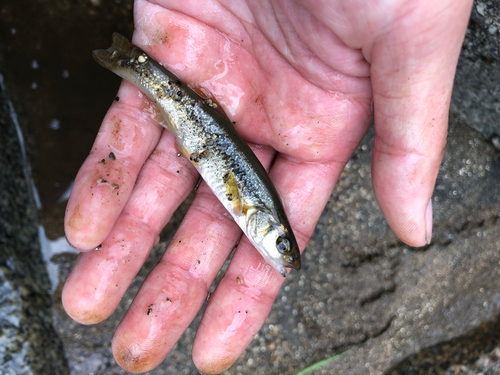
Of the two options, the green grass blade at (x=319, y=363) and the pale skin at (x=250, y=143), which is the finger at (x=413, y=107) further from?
the green grass blade at (x=319, y=363)

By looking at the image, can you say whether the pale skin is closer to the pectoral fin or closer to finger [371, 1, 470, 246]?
finger [371, 1, 470, 246]

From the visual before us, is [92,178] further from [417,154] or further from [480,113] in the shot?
[480,113]

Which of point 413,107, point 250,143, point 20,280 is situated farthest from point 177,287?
point 413,107

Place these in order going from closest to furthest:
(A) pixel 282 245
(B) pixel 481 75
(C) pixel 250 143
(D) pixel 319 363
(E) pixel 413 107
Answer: (E) pixel 413 107, (A) pixel 282 245, (C) pixel 250 143, (B) pixel 481 75, (D) pixel 319 363

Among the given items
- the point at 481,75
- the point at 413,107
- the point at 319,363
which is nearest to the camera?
the point at 413,107

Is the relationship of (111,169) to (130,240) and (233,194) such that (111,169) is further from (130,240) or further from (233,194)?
(233,194)

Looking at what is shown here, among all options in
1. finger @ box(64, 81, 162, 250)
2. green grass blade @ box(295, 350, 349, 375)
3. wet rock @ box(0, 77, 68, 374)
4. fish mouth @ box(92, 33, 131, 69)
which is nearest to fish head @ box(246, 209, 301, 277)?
finger @ box(64, 81, 162, 250)

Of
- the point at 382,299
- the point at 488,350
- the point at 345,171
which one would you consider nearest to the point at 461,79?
the point at 345,171
